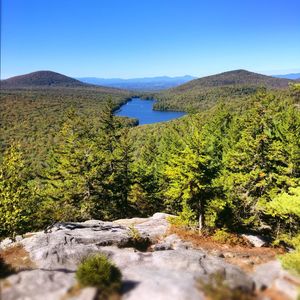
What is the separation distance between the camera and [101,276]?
12.4 metres

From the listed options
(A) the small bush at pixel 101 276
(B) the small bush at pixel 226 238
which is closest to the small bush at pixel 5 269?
(A) the small bush at pixel 101 276

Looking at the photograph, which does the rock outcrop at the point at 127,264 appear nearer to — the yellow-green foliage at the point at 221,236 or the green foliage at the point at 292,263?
the green foliage at the point at 292,263

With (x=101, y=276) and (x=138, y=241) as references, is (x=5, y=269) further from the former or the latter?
(x=138, y=241)

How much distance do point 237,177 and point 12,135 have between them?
143431 mm

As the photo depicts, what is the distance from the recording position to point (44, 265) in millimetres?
18656

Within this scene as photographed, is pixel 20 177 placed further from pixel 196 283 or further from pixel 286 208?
pixel 286 208

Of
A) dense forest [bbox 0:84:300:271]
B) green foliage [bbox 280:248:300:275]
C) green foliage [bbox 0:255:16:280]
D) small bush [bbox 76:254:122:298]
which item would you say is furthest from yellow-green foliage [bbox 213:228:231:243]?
green foliage [bbox 0:255:16:280]

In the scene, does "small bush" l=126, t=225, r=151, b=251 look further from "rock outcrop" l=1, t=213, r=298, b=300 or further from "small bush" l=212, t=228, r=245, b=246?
"small bush" l=212, t=228, r=245, b=246

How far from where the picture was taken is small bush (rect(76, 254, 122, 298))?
11.8 meters

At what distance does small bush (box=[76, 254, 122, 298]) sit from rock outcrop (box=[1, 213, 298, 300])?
37 centimetres

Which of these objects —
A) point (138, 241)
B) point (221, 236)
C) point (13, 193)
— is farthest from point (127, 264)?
point (221, 236)

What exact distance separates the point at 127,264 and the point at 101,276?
5163 mm

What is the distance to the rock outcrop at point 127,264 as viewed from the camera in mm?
11539

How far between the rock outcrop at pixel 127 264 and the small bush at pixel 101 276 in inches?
14.6
